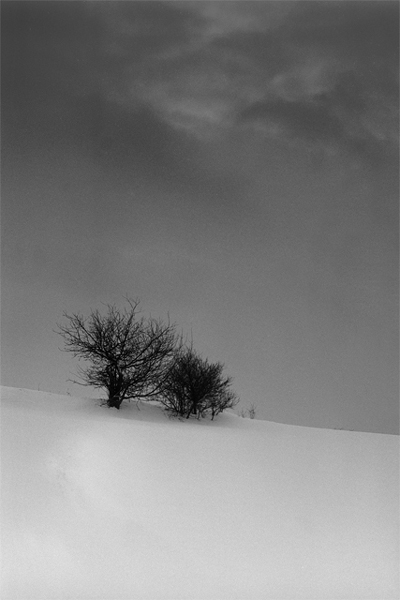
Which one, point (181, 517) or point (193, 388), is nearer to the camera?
point (181, 517)

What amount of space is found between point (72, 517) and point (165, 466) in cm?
305

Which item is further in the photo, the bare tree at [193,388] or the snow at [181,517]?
the bare tree at [193,388]

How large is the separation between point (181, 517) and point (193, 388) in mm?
10920

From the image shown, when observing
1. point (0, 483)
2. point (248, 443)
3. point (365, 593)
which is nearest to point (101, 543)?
point (0, 483)

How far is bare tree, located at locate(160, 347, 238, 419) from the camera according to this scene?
68.2 feet

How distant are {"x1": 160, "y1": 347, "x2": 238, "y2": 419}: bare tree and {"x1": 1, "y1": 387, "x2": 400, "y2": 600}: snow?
523 centimetres

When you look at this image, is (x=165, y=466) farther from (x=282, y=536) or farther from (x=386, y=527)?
(x=386, y=527)

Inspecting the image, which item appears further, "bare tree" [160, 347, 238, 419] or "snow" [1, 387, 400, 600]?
"bare tree" [160, 347, 238, 419]

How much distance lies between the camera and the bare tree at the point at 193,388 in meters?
20.8

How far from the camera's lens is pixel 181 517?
34.7 ft

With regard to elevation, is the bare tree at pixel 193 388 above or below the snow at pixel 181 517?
above

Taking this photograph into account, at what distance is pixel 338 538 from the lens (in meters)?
10.8

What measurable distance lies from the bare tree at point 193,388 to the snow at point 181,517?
17.1 feet

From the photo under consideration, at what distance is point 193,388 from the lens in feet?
70.4
